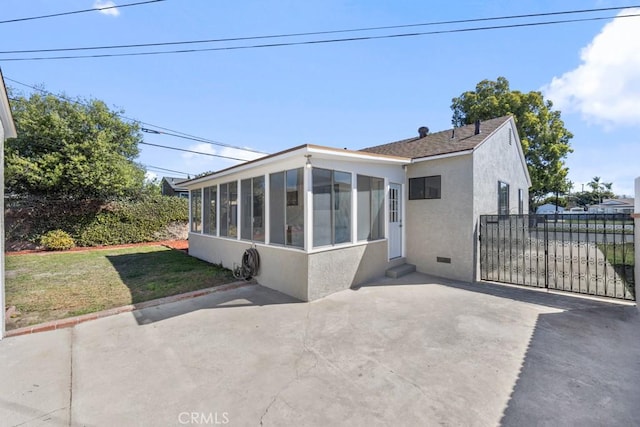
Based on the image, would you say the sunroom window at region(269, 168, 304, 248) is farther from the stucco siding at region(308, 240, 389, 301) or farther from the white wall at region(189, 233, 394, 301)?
the stucco siding at region(308, 240, 389, 301)

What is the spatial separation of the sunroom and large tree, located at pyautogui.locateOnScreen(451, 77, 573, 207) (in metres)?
15.9

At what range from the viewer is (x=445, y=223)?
7176 mm

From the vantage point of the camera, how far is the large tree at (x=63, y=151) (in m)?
11.4

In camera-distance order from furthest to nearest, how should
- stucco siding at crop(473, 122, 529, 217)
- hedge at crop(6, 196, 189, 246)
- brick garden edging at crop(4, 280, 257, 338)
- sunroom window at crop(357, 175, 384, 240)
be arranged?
1. hedge at crop(6, 196, 189, 246)
2. stucco siding at crop(473, 122, 529, 217)
3. sunroom window at crop(357, 175, 384, 240)
4. brick garden edging at crop(4, 280, 257, 338)

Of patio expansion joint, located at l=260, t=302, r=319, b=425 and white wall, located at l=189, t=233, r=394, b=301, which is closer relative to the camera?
patio expansion joint, located at l=260, t=302, r=319, b=425

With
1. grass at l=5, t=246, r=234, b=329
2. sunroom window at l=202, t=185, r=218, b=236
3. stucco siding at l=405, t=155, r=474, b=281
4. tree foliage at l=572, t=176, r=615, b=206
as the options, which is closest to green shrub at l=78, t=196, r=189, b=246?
grass at l=5, t=246, r=234, b=329

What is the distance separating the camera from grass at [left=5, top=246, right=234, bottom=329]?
5.09 metres

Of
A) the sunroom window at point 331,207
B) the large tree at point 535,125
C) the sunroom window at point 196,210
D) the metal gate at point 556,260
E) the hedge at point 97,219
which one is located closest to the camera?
the sunroom window at point 331,207

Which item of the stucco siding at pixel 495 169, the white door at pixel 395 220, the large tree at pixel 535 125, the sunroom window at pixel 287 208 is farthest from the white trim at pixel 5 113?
the large tree at pixel 535 125

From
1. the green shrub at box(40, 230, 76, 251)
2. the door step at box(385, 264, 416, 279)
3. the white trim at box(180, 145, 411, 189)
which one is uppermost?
the white trim at box(180, 145, 411, 189)

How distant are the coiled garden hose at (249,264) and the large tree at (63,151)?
989 cm

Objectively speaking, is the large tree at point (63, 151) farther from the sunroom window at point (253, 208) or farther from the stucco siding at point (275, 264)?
the sunroom window at point (253, 208)

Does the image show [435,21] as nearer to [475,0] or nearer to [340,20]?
[475,0]

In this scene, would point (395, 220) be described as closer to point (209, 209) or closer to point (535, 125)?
point (209, 209)
